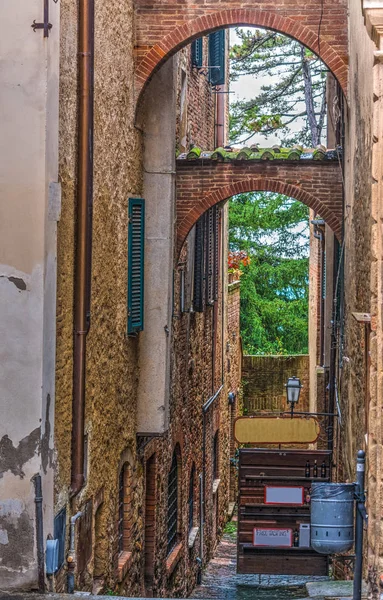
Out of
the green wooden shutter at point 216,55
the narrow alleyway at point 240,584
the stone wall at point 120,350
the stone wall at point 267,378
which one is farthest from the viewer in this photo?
the stone wall at point 267,378

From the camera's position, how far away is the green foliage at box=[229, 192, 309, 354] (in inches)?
1535

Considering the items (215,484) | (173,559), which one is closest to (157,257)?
(173,559)

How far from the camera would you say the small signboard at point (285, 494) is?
1347 cm

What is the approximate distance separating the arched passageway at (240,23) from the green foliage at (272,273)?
26864mm

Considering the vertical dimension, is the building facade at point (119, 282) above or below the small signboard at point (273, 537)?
above

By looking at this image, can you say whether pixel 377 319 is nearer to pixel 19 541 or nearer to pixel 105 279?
pixel 19 541

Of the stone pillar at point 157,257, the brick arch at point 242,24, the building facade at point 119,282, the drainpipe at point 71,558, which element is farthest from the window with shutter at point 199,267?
the drainpipe at point 71,558

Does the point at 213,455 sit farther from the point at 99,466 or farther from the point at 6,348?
the point at 6,348

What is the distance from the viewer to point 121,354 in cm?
1105

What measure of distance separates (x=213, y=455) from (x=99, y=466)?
38.4 feet

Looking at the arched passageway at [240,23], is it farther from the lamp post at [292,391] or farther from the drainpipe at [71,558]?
the drainpipe at [71,558]

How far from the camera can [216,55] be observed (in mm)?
19156

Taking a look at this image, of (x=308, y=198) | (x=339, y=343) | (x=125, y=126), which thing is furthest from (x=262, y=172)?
(x=125, y=126)

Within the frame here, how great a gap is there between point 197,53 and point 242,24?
493cm
